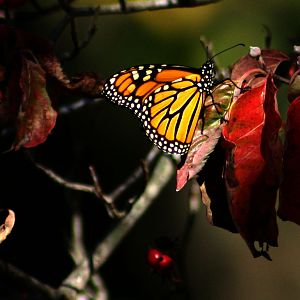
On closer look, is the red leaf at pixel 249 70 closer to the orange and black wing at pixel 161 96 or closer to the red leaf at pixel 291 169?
the red leaf at pixel 291 169

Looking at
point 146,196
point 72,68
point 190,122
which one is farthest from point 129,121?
point 190,122

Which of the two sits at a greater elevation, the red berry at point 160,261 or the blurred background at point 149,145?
the red berry at point 160,261

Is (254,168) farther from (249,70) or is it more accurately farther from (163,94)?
(163,94)

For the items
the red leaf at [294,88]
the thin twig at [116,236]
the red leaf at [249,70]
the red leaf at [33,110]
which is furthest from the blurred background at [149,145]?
the red leaf at [294,88]

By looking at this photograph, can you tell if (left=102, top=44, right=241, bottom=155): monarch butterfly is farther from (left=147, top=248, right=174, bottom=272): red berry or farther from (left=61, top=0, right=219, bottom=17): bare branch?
(left=147, top=248, right=174, bottom=272): red berry

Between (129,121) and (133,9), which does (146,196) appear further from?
(129,121)

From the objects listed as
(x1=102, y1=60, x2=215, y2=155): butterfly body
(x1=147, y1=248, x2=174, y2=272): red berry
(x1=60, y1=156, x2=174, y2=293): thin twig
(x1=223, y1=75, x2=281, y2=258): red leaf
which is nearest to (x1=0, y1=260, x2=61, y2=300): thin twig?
(x1=60, y1=156, x2=174, y2=293): thin twig
